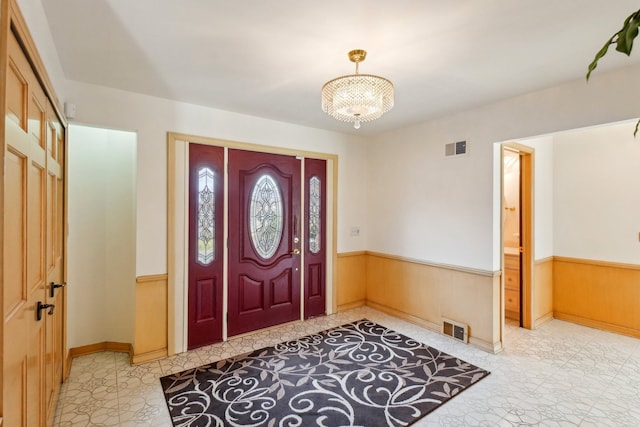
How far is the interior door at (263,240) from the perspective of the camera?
3.45 metres

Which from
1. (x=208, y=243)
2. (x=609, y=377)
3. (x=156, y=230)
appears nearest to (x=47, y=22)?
(x=156, y=230)

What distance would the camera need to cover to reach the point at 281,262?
3.80m

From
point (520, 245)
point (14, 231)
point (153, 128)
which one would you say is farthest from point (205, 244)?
point (520, 245)

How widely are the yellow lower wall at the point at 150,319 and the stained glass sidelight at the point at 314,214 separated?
180 centimetres

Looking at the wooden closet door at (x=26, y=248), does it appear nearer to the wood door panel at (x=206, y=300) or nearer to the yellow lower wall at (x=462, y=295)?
the yellow lower wall at (x=462, y=295)

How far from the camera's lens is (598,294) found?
3689 millimetres

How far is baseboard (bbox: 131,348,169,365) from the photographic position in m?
2.87

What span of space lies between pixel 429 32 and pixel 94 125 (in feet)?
9.21

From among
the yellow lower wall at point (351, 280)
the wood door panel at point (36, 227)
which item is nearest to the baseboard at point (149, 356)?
the wood door panel at point (36, 227)

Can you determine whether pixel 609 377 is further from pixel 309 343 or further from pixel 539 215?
pixel 309 343

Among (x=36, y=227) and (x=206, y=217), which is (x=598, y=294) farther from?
(x=36, y=227)

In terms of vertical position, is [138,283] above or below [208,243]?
below

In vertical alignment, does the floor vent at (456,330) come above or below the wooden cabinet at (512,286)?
below

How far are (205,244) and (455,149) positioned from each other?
294 centimetres
